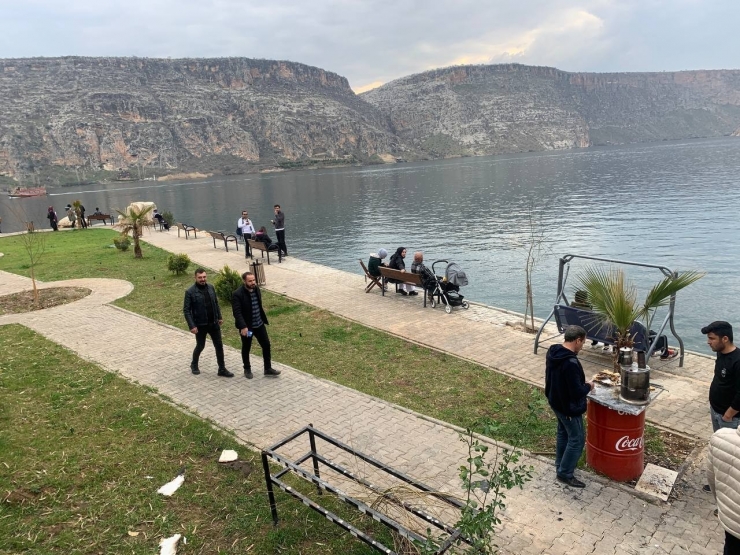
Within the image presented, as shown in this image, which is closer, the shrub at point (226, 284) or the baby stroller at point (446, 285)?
the baby stroller at point (446, 285)

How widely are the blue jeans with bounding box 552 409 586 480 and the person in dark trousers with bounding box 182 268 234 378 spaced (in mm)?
5120

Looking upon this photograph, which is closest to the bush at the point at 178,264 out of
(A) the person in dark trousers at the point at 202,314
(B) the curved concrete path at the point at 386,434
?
(B) the curved concrete path at the point at 386,434

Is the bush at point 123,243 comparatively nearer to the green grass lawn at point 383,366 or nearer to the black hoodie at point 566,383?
the green grass lawn at point 383,366

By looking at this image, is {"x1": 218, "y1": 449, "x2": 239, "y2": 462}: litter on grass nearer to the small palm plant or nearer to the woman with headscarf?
the small palm plant

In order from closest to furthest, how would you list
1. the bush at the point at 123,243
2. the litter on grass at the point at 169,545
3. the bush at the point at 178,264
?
the litter on grass at the point at 169,545, the bush at the point at 178,264, the bush at the point at 123,243

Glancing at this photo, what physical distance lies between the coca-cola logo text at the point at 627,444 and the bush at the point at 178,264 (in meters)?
14.2

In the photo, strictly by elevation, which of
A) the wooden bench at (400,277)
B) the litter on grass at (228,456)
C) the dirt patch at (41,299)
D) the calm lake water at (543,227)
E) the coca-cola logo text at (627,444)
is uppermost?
the wooden bench at (400,277)

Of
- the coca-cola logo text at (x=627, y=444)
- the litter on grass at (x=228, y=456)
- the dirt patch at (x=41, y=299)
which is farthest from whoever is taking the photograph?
the dirt patch at (x=41, y=299)

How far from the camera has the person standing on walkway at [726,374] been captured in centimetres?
448

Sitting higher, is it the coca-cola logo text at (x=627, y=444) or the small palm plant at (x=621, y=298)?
the small palm plant at (x=621, y=298)

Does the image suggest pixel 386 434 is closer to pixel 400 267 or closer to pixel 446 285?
pixel 446 285

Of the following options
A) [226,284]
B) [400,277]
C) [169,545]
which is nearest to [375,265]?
[400,277]

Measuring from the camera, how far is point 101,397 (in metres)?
7.02

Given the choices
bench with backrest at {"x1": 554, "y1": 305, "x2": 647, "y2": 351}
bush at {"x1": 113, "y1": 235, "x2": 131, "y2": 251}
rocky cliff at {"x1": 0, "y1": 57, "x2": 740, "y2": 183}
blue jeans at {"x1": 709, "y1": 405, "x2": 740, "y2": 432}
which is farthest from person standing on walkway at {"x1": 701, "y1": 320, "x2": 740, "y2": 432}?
rocky cliff at {"x1": 0, "y1": 57, "x2": 740, "y2": 183}
